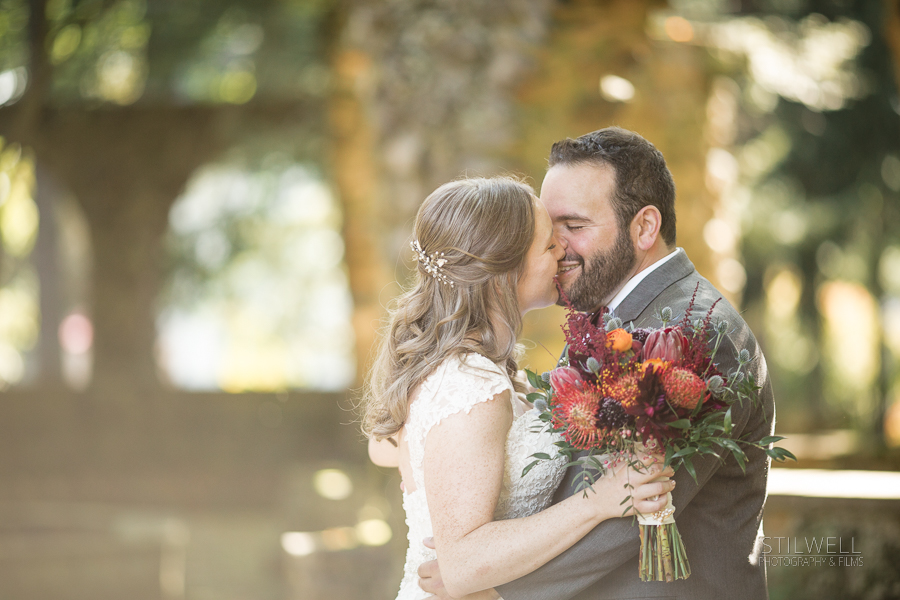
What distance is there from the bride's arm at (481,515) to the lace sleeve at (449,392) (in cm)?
2

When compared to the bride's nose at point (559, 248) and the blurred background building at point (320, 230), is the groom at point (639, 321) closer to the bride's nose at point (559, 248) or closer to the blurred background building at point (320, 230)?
the bride's nose at point (559, 248)

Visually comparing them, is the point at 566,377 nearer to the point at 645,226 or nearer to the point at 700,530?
the point at 700,530

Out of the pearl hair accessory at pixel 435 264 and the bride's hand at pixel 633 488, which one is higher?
the pearl hair accessory at pixel 435 264

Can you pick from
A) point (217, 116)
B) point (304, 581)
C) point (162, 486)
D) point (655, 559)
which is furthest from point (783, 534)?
point (217, 116)

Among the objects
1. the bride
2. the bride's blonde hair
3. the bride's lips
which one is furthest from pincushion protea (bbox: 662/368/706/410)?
the bride's lips

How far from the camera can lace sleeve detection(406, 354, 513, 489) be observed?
7.10ft

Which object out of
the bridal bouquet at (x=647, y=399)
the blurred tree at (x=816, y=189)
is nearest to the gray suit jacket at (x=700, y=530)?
the bridal bouquet at (x=647, y=399)

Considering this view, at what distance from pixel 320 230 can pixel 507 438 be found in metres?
11.7

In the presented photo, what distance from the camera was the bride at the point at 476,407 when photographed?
2.10m

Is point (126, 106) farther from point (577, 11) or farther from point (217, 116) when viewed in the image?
point (577, 11)

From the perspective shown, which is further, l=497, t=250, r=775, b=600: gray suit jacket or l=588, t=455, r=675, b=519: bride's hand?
l=497, t=250, r=775, b=600: gray suit jacket

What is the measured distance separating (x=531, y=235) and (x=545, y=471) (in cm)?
64

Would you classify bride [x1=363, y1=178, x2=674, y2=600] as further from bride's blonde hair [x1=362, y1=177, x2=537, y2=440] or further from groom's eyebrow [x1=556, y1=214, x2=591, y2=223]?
groom's eyebrow [x1=556, y1=214, x2=591, y2=223]

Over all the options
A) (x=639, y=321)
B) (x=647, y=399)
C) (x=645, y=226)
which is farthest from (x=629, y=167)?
(x=647, y=399)
